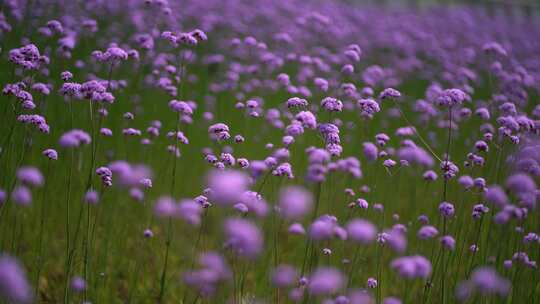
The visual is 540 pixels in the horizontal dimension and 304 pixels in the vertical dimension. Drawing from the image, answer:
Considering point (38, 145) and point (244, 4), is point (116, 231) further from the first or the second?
point (244, 4)

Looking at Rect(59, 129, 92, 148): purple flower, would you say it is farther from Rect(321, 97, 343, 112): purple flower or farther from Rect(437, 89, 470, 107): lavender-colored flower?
Rect(437, 89, 470, 107): lavender-colored flower

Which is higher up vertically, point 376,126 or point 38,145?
point 376,126

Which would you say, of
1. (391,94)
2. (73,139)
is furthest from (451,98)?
(73,139)

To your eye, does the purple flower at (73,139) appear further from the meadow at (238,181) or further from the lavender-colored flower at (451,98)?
the lavender-colored flower at (451,98)

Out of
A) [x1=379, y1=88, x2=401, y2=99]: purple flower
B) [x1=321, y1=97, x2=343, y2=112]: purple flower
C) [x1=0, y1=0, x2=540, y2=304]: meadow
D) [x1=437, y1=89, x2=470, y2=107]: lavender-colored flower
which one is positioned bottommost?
[x1=0, y1=0, x2=540, y2=304]: meadow

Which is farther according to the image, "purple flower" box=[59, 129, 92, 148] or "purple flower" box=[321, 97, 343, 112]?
"purple flower" box=[321, 97, 343, 112]

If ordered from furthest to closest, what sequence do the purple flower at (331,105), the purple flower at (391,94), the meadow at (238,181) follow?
the purple flower at (391,94) → the purple flower at (331,105) → the meadow at (238,181)

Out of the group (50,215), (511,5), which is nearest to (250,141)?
(50,215)

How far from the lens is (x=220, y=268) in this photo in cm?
155

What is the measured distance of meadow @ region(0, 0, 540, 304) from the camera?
79.9 inches

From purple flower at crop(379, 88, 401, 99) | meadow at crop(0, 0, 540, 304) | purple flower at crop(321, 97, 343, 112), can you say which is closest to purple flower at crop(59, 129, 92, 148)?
meadow at crop(0, 0, 540, 304)

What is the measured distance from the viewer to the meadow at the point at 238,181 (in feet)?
6.66

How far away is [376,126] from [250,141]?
7.24ft

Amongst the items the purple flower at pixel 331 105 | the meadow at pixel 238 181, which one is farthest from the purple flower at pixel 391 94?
A: the purple flower at pixel 331 105
